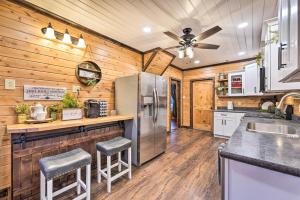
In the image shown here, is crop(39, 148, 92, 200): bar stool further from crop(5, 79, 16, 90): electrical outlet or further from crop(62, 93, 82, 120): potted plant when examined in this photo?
crop(5, 79, 16, 90): electrical outlet

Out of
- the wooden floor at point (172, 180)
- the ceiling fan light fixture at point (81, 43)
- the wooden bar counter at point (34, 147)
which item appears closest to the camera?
the wooden bar counter at point (34, 147)

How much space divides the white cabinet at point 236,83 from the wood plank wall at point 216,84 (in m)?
0.40

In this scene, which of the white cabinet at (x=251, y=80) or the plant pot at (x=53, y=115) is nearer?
the plant pot at (x=53, y=115)

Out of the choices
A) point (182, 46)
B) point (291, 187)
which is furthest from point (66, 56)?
point (291, 187)

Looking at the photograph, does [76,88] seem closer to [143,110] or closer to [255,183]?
[143,110]

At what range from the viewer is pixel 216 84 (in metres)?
5.15

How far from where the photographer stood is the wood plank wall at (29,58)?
176cm

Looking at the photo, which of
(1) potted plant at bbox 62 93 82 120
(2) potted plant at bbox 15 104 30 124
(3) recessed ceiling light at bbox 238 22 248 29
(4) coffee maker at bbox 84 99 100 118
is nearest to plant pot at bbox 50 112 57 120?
(1) potted plant at bbox 62 93 82 120

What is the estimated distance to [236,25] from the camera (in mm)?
2525

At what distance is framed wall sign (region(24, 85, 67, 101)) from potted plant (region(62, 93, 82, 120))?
13 cm

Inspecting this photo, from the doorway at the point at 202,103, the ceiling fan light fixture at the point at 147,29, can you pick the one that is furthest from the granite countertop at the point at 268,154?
the doorway at the point at 202,103

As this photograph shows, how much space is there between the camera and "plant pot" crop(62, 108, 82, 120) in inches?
82.8

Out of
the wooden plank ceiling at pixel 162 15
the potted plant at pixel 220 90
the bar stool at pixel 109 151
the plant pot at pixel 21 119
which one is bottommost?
the bar stool at pixel 109 151

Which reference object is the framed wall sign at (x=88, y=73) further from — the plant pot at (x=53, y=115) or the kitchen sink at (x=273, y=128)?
the kitchen sink at (x=273, y=128)
